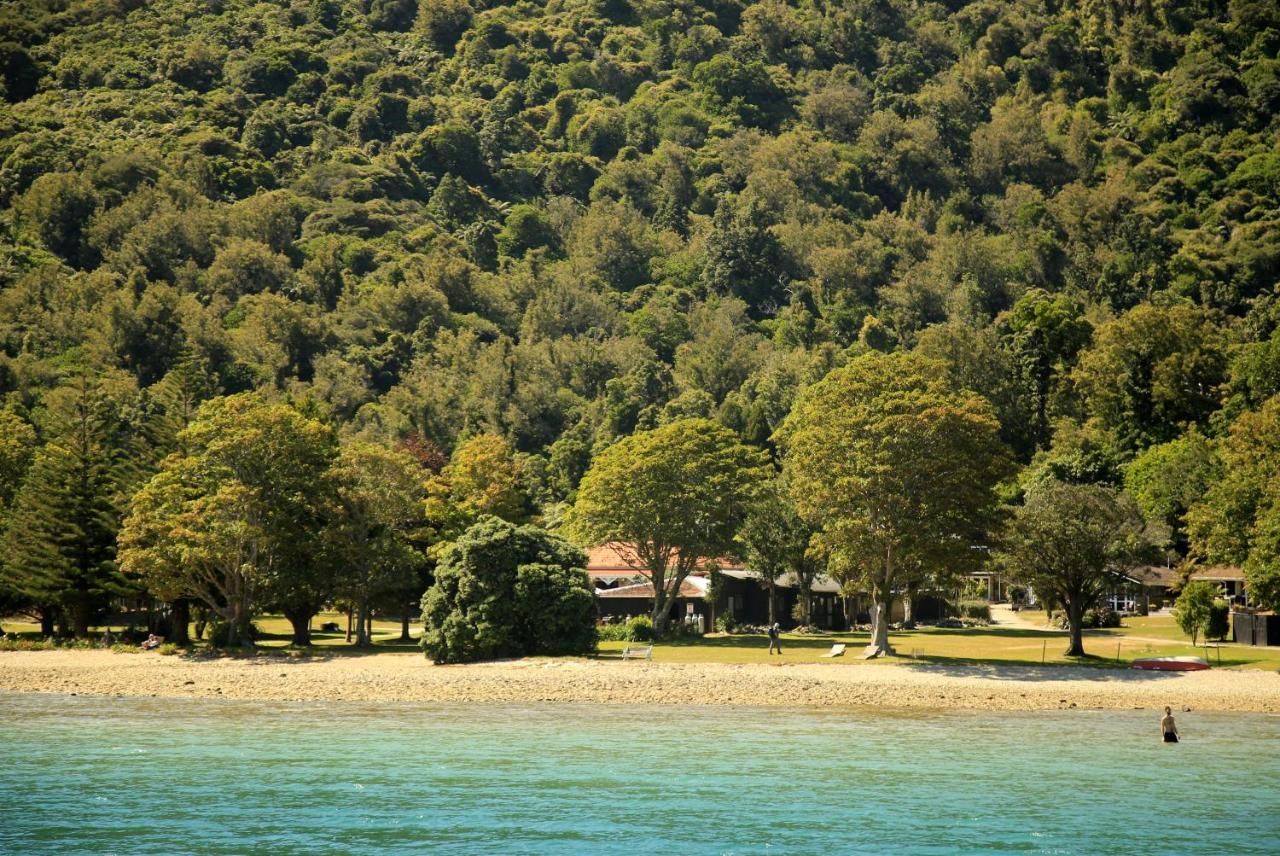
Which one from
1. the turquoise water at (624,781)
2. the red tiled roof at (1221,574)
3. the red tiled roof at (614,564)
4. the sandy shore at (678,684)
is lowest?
the turquoise water at (624,781)

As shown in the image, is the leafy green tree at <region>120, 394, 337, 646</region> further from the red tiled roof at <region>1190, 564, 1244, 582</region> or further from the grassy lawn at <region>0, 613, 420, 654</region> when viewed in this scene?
the red tiled roof at <region>1190, 564, 1244, 582</region>

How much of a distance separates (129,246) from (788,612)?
144 meters

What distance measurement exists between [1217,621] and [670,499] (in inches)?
984

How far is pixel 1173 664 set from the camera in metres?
57.2

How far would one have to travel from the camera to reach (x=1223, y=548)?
199 ft

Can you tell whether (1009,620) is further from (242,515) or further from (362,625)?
(242,515)

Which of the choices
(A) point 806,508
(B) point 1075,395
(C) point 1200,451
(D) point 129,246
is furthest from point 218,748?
(D) point 129,246

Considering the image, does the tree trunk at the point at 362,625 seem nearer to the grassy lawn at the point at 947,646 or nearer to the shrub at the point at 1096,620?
the grassy lawn at the point at 947,646

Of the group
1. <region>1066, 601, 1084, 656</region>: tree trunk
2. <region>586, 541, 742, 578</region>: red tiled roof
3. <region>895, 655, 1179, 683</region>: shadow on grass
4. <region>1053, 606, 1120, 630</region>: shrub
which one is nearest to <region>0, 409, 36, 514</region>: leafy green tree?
<region>586, 541, 742, 578</region>: red tiled roof

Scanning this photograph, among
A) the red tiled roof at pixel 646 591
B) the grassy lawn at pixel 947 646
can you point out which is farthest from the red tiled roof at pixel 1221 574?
the red tiled roof at pixel 646 591

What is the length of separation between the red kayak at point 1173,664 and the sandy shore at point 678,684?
1.38 metres

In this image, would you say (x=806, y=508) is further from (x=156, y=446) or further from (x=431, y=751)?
(x=156, y=446)

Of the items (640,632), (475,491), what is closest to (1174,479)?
(640,632)

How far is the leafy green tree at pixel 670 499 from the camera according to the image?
228ft
